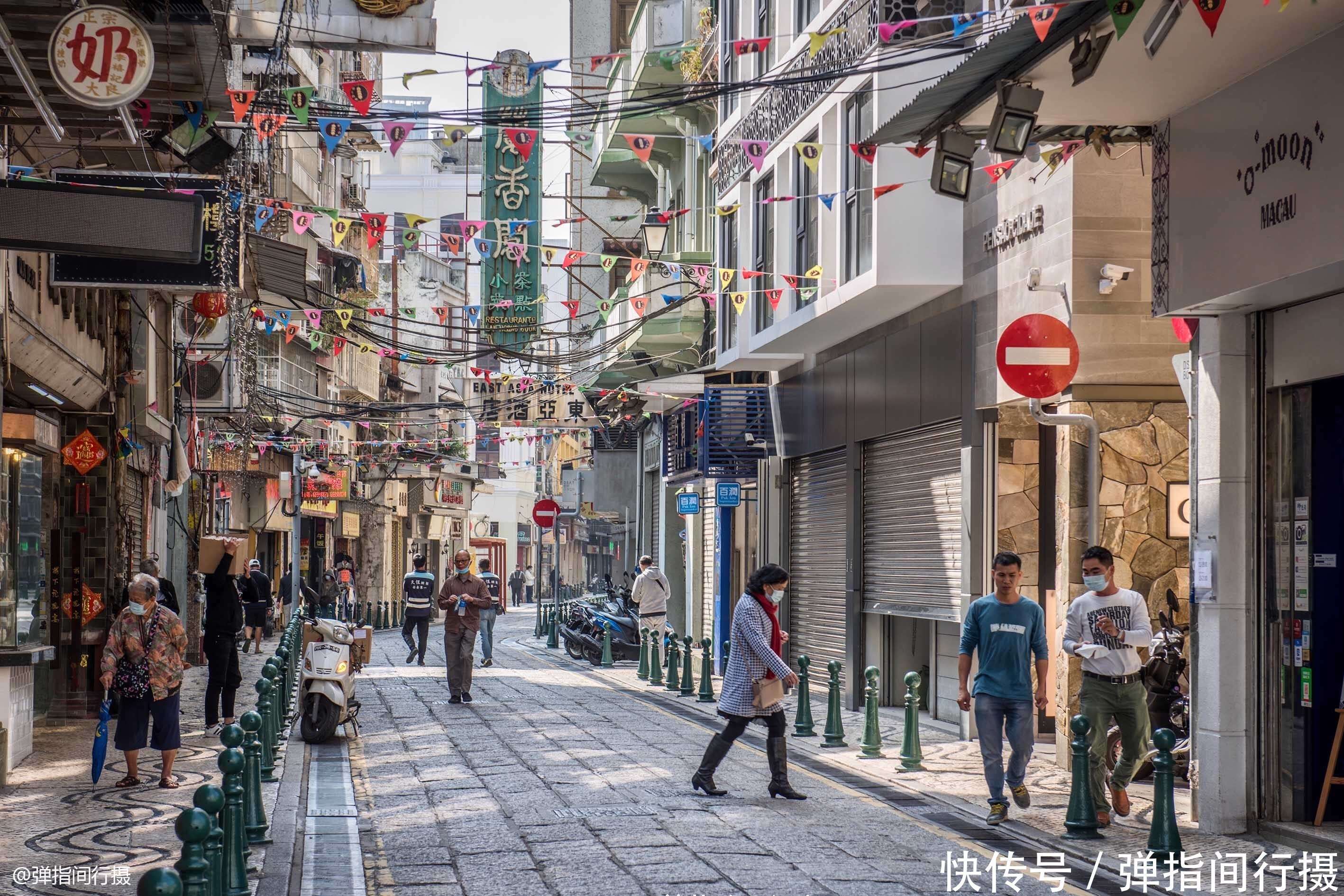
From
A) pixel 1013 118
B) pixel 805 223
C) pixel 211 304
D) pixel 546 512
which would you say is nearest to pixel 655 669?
pixel 805 223

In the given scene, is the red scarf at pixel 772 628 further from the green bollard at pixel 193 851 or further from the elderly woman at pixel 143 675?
the green bollard at pixel 193 851

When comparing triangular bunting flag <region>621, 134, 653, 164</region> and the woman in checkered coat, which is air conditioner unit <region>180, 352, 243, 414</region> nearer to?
triangular bunting flag <region>621, 134, 653, 164</region>

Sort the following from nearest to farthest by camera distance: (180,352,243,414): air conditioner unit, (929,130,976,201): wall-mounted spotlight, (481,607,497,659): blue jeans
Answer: (929,130,976,201): wall-mounted spotlight, (481,607,497,659): blue jeans, (180,352,243,414): air conditioner unit

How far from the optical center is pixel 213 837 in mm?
6191

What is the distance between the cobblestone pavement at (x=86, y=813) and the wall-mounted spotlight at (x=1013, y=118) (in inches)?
251

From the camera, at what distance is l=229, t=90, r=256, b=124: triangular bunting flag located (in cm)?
1411

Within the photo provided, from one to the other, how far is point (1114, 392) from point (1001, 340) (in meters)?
→ 2.56

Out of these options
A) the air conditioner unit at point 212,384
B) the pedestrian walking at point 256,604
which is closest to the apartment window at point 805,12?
the pedestrian walking at point 256,604

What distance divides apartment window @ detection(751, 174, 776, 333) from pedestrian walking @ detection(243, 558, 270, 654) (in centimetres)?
967

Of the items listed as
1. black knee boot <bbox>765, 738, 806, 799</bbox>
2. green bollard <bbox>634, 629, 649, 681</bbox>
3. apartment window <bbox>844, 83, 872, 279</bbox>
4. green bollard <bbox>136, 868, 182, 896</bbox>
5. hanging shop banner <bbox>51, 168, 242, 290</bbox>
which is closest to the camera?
green bollard <bbox>136, 868, 182, 896</bbox>

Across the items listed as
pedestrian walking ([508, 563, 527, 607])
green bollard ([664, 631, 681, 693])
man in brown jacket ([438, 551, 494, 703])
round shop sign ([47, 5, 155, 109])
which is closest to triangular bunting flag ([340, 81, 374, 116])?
round shop sign ([47, 5, 155, 109])

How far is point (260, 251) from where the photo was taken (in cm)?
2117

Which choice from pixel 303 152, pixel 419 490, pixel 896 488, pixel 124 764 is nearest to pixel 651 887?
pixel 124 764

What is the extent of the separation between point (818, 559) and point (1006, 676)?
42.6 feet
